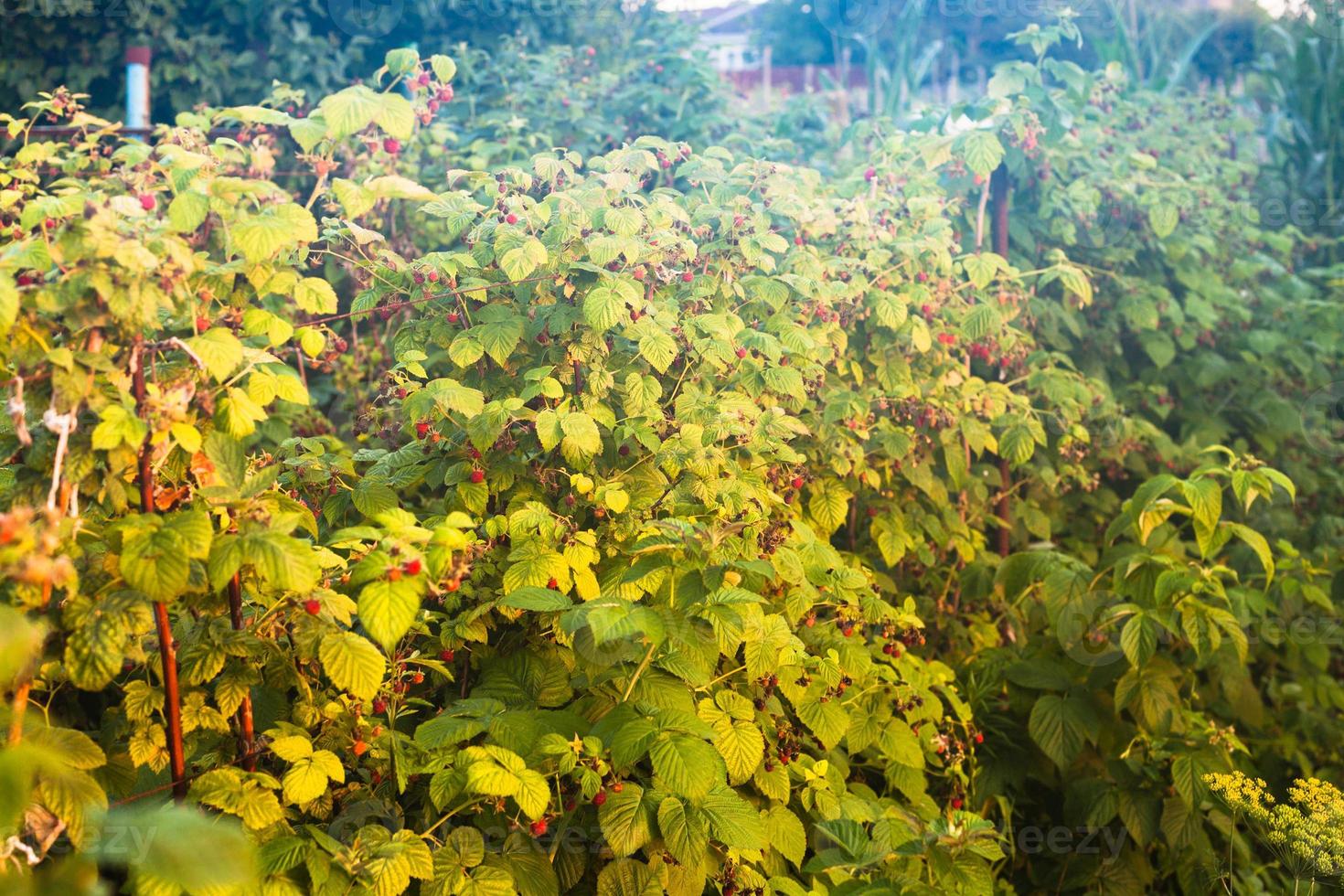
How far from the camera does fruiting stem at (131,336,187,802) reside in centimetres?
138

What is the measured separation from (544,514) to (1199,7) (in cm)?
1304

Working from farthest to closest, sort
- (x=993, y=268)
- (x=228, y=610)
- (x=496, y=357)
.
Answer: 1. (x=993, y=268)
2. (x=496, y=357)
3. (x=228, y=610)

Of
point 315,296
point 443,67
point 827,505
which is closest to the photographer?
point 315,296

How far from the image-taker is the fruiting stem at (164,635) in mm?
1376

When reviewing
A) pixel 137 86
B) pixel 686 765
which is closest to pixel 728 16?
pixel 137 86

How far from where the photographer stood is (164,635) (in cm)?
144

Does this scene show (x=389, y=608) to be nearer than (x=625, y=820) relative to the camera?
Yes

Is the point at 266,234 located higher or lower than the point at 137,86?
lower

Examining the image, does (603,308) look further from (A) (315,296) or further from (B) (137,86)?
(B) (137,86)

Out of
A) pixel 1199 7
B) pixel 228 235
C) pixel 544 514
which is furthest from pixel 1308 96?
pixel 1199 7

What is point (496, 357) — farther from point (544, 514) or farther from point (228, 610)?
point (228, 610)

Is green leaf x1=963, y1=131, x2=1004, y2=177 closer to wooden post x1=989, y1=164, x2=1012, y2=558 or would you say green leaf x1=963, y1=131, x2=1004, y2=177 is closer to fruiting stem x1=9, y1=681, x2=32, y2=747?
wooden post x1=989, y1=164, x2=1012, y2=558

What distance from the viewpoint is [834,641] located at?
224 cm

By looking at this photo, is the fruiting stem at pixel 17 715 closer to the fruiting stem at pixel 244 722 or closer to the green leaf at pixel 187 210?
the fruiting stem at pixel 244 722
